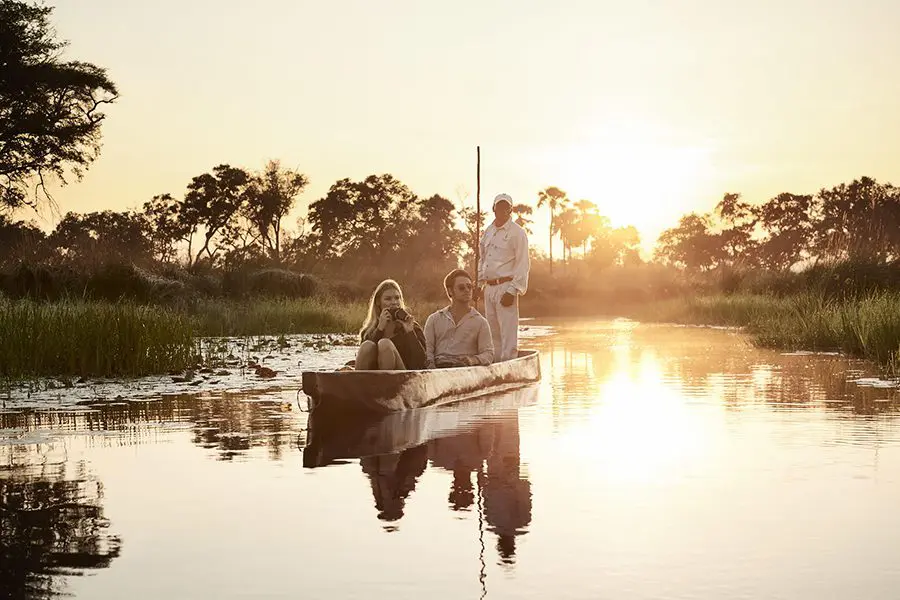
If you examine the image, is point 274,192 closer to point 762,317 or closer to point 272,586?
point 762,317

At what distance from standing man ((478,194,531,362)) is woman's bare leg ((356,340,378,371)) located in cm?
365

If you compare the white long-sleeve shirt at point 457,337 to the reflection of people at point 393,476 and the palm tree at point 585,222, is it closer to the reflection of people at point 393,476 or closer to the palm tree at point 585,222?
the reflection of people at point 393,476

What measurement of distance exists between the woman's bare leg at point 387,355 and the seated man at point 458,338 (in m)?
1.69

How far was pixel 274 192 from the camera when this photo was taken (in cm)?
6850

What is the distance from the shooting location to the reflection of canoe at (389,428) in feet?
32.4

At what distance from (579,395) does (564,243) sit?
4139 inches

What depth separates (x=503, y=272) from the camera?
15.9m

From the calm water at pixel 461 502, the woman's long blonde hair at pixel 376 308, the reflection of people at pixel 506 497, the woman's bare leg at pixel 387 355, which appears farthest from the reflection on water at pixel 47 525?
the woman's long blonde hair at pixel 376 308

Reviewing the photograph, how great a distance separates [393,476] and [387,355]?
3950mm

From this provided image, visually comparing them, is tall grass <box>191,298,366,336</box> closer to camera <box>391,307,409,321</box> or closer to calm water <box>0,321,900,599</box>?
calm water <box>0,321,900,599</box>

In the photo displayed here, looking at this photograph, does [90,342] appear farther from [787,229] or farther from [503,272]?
[787,229]

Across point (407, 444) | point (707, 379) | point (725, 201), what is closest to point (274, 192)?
point (725, 201)

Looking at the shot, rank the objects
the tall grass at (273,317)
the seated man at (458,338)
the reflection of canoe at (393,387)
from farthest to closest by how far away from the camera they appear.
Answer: the tall grass at (273,317)
the seated man at (458,338)
the reflection of canoe at (393,387)

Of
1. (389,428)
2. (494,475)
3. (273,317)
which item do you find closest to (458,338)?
(389,428)
